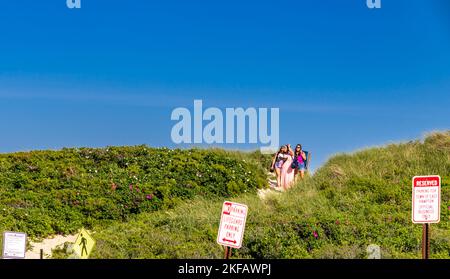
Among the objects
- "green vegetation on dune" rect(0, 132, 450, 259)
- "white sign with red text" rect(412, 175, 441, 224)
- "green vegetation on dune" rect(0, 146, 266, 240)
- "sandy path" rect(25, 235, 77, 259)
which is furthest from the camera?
"green vegetation on dune" rect(0, 146, 266, 240)

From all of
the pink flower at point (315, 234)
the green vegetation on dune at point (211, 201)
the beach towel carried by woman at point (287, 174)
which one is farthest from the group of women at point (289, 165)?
the pink flower at point (315, 234)

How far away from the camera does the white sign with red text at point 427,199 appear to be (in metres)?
8.62

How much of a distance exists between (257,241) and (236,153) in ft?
39.5

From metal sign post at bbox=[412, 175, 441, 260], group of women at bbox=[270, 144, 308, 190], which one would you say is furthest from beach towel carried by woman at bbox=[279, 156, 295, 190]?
metal sign post at bbox=[412, 175, 441, 260]

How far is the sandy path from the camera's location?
1375 cm

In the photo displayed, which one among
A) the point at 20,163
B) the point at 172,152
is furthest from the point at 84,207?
the point at 172,152

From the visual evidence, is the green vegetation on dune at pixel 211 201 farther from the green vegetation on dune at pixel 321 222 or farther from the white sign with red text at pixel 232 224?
the white sign with red text at pixel 232 224

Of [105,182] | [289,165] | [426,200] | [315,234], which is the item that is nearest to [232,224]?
[426,200]

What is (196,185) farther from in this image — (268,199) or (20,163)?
(20,163)

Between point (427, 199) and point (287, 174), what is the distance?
12240mm

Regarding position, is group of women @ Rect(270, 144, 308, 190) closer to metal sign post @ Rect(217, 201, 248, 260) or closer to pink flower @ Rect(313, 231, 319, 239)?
pink flower @ Rect(313, 231, 319, 239)

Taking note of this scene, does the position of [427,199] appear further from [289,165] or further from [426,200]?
[289,165]

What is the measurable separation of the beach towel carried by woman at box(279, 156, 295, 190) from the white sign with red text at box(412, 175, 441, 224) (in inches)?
469

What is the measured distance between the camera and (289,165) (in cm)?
2094
